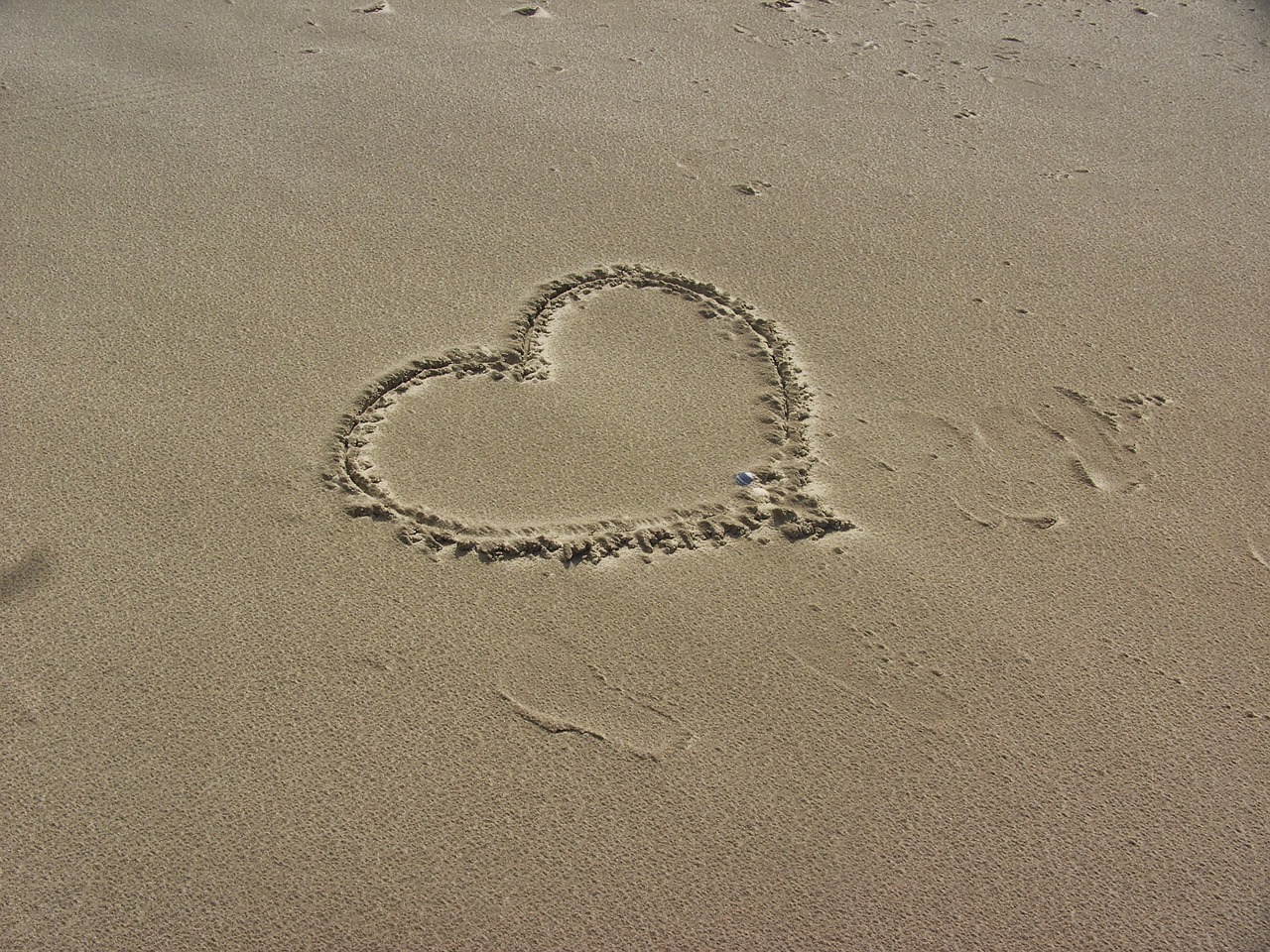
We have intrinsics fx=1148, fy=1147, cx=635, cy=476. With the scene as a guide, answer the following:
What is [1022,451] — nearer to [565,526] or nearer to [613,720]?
[565,526]

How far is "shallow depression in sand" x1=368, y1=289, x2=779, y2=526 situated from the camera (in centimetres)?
221

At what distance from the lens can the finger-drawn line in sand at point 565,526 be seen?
2.12 meters

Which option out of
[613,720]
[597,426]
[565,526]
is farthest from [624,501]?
[613,720]

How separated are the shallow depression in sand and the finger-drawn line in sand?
0.02 metres

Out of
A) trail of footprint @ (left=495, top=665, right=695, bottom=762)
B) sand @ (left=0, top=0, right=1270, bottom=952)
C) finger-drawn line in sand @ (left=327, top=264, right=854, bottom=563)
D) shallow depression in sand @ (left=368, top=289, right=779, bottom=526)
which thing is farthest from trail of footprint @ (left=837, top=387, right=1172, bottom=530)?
trail of footprint @ (left=495, top=665, right=695, bottom=762)

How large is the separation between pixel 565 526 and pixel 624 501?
132 mm

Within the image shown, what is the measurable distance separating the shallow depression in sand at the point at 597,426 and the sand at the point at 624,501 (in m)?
0.01

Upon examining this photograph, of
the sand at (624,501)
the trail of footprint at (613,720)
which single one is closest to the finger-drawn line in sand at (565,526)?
the sand at (624,501)

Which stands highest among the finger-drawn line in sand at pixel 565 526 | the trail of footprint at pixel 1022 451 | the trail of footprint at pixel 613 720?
the trail of footprint at pixel 1022 451

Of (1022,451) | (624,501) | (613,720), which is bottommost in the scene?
(613,720)

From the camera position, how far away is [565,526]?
215 cm

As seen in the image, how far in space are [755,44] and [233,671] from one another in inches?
109

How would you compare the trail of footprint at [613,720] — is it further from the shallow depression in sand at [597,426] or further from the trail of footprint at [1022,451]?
the trail of footprint at [1022,451]

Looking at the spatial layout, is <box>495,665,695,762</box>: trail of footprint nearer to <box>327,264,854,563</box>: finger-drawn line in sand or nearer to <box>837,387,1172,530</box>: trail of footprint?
<box>327,264,854,563</box>: finger-drawn line in sand
